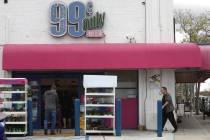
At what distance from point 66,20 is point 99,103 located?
4.26 meters

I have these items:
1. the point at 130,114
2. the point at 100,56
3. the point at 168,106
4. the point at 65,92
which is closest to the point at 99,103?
the point at 100,56

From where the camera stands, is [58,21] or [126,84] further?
[126,84]

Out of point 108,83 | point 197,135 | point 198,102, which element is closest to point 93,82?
point 108,83

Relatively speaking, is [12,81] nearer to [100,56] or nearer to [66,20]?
[100,56]

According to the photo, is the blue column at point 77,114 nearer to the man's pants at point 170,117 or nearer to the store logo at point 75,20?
the man's pants at point 170,117

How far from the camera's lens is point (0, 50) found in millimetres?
21547

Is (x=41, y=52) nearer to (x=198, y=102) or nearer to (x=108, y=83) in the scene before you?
(x=108, y=83)

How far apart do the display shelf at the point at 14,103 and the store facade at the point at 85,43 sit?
1.90 m

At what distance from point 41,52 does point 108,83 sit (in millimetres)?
3361

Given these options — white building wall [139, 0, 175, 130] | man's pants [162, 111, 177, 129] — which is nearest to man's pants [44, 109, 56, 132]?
white building wall [139, 0, 175, 130]

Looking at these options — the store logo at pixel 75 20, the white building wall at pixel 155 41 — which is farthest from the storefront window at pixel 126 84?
the store logo at pixel 75 20

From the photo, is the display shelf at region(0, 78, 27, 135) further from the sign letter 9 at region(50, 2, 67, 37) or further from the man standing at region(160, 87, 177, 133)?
the man standing at region(160, 87, 177, 133)

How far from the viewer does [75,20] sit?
21578 millimetres

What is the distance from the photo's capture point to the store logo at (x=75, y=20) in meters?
21.5
